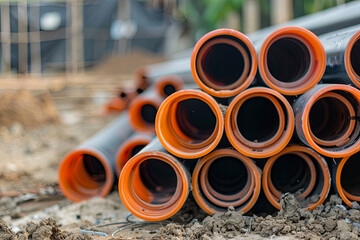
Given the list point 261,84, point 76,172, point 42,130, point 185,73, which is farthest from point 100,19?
point 261,84

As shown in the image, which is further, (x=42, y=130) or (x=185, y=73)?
(x=42, y=130)

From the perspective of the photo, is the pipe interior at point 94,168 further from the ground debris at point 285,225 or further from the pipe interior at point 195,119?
the ground debris at point 285,225

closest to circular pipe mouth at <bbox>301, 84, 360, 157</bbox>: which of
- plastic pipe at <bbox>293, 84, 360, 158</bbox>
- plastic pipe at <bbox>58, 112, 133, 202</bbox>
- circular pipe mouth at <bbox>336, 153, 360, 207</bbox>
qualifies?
plastic pipe at <bbox>293, 84, 360, 158</bbox>

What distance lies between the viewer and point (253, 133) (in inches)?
105

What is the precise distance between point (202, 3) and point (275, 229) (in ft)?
52.3

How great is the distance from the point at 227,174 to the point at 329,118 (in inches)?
31.7

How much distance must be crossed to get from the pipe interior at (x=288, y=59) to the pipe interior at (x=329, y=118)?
256 millimetres

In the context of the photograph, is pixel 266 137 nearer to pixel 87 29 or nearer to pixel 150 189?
pixel 150 189

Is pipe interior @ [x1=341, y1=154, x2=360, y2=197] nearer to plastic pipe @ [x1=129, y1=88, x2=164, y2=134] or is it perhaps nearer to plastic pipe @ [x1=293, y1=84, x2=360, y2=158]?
plastic pipe @ [x1=293, y1=84, x2=360, y2=158]

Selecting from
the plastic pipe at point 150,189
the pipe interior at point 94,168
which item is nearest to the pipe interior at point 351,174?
the plastic pipe at point 150,189

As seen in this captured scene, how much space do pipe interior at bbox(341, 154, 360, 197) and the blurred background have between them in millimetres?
11095

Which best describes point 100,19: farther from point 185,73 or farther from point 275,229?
point 275,229

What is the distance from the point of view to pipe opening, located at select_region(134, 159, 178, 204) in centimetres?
266

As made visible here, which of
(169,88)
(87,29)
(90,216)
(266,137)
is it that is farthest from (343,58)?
(87,29)
